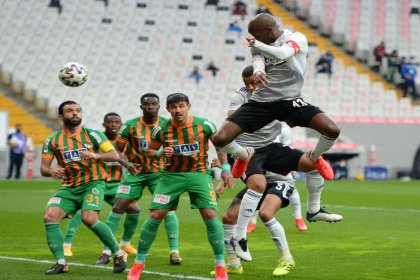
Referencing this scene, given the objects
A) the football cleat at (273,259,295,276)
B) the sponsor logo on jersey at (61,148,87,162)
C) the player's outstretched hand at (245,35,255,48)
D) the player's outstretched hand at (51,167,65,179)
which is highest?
the player's outstretched hand at (245,35,255,48)

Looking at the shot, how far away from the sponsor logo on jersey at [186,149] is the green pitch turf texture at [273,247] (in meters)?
1.38

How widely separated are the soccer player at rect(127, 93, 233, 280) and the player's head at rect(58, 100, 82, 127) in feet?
4.01

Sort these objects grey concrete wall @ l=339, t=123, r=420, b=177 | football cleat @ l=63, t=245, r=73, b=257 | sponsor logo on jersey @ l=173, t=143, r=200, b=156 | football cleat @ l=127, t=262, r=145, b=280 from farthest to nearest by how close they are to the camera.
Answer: grey concrete wall @ l=339, t=123, r=420, b=177
football cleat @ l=63, t=245, r=73, b=257
sponsor logo on jersey @ l=173, t=143, r=200, b=156
football cleat @ l=127, t=262, r=145, b=280

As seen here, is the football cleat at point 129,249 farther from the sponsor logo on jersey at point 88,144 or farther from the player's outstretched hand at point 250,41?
the player's outstretched hand at point 250,41

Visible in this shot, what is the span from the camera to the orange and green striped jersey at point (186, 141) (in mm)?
11062

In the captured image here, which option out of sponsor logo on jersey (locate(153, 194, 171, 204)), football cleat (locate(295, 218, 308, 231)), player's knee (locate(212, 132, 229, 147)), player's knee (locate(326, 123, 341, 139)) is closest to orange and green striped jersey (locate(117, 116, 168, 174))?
sponsor logo on jersey (locate(153, 194, 171, 204))

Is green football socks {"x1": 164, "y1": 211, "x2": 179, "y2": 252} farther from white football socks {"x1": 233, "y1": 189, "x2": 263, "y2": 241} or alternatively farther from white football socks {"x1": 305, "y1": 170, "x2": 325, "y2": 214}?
white football socks {"x1": 305, "y1": 170, "x2": 325, "y2": 214}

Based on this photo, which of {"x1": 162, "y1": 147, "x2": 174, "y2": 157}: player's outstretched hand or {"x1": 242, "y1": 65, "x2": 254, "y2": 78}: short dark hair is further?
{"x1": 242, "y1": 65, "x2": 254, "y2": 78}: short dark hair

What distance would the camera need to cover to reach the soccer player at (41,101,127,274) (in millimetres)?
11773

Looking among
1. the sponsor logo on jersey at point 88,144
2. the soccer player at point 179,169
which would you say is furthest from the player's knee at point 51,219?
the soccer player at point 179,169

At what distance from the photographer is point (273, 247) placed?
48.8 ft

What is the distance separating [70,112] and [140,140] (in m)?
1.82

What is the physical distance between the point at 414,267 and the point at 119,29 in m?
31.9

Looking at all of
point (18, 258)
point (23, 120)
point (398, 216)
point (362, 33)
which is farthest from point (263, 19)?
point (362, 33)
